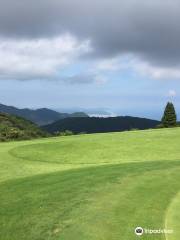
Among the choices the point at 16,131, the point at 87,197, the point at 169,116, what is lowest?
the point at 87,197

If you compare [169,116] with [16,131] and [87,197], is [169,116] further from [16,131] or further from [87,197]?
[87,197]

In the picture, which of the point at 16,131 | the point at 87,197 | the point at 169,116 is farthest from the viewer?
the point at 16,131

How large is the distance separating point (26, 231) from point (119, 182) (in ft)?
18.6

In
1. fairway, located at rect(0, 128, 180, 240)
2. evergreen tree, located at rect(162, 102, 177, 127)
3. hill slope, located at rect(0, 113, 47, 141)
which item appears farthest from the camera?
evergreen tree, located at rect(162, 102, 177, 127)

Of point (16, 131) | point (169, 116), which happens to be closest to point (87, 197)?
point (169, 116)

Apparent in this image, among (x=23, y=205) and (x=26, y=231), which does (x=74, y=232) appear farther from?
(x=23, y=205)

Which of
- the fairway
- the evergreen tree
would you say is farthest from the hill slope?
the fairway

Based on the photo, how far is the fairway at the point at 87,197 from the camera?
13.7 metres

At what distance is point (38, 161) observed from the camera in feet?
87.8

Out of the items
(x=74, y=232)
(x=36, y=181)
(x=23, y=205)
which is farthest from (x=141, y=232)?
(x=36, y=181)

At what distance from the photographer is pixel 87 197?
16.6 m

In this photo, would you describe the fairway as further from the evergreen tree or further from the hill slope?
the evergreen tree

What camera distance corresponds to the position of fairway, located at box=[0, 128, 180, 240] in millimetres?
13672

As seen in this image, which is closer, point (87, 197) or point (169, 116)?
point (87, 197)
